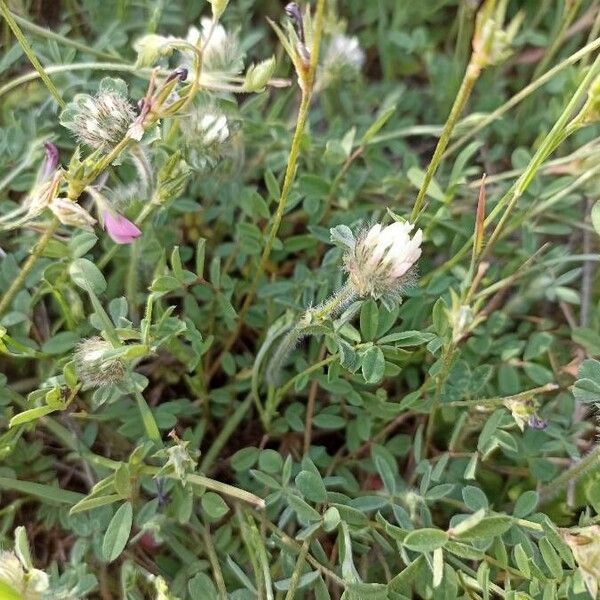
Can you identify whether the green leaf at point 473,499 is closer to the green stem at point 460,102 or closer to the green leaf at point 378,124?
the green stem at point 460,102

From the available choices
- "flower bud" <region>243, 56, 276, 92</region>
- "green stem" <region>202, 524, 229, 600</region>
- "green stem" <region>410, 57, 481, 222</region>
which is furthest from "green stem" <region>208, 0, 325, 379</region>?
"green stem" <region>202, 524, 229, 600</region>

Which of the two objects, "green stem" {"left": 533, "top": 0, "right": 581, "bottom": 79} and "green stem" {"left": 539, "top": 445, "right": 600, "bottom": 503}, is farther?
"green stem" {"left": 533, "top": 0, "right": 581, "bottom": 79}

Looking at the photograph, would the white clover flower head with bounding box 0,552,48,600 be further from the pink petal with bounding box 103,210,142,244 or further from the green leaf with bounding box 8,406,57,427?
the pink petal with bounding box 103,210,142,244

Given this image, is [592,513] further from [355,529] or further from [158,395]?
[158,395]

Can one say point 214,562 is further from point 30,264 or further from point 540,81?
point 540,81

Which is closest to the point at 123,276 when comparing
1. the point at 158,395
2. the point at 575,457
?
the point at 158,395

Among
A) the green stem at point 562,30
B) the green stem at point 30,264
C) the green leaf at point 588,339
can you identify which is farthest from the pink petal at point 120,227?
the green stem at point 562,30
